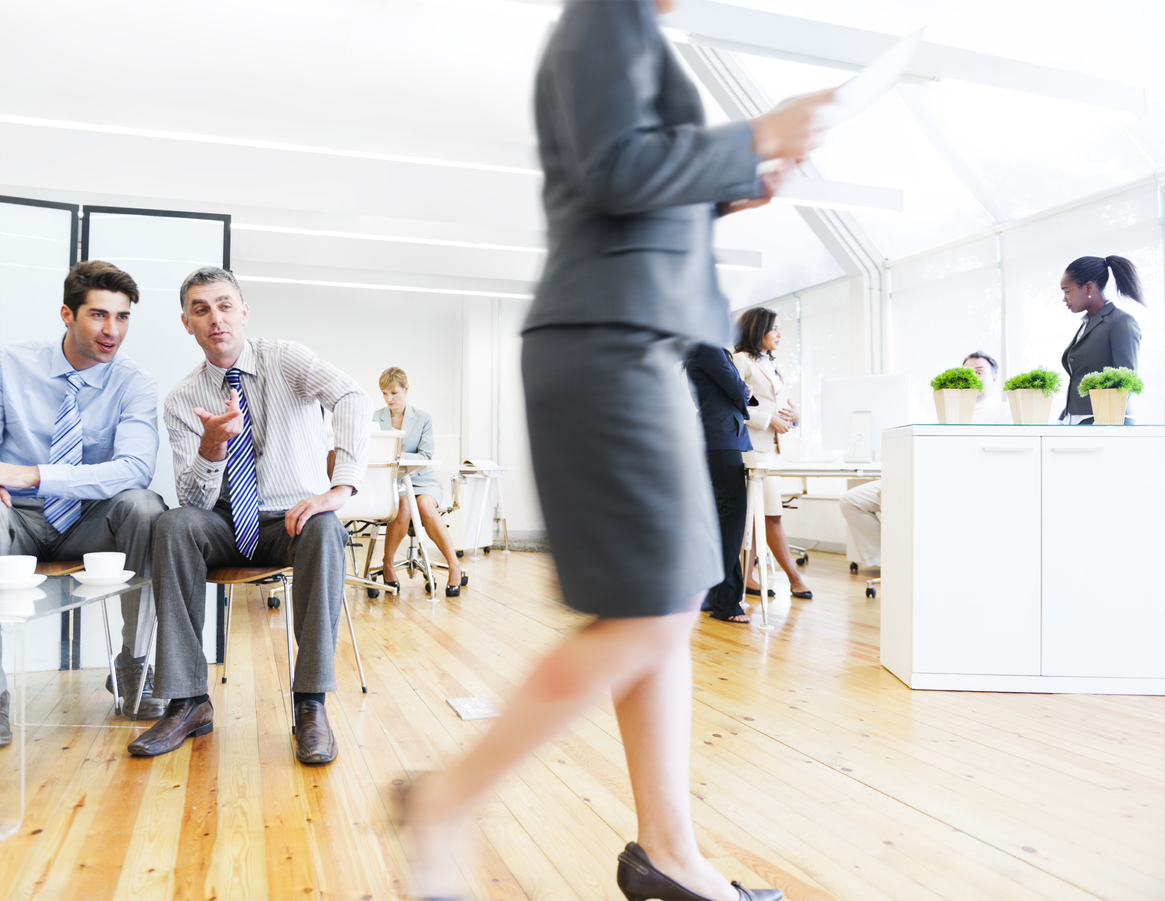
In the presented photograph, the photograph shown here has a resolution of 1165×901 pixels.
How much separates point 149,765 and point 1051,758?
202cm

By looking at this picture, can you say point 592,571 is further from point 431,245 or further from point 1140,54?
point 431,245

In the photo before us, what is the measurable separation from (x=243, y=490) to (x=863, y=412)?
3026 millimetres

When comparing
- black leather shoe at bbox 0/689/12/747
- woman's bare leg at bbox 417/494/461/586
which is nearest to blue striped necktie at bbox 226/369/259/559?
black leather shoe at bbox 0/689/12/747

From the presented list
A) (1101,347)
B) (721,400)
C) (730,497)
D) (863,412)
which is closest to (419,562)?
(730,497)

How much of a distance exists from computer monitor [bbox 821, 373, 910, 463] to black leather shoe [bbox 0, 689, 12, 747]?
3433mm

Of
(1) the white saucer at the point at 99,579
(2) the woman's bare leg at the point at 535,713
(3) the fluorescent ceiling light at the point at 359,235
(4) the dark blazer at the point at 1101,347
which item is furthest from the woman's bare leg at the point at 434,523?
(2) the woman's bare leg at the point at 535,713

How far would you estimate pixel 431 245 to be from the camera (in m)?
8.44

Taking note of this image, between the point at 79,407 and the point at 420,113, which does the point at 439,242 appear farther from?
the point at 79,407

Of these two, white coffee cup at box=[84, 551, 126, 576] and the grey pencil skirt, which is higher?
the grey pencil skirt

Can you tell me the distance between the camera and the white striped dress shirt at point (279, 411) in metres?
2.24

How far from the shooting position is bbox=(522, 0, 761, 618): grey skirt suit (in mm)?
808

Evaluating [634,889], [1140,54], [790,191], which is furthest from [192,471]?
[1140,54]

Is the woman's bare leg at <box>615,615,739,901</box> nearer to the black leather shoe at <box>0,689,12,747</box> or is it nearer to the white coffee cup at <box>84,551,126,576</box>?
the white coffee cup at <box>84,551,126,576</box>

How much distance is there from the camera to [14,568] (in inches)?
67.7
